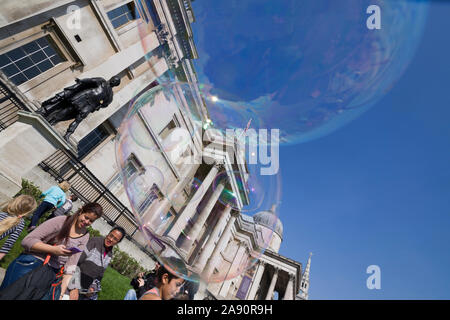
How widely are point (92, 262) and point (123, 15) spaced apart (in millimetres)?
16257

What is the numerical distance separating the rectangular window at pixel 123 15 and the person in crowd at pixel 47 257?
15.0 metres

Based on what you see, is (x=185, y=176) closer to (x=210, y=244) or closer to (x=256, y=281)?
(x=210, y=244)

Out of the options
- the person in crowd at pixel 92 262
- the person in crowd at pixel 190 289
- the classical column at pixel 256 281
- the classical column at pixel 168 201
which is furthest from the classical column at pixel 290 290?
the person in crowd at pixel 92 262

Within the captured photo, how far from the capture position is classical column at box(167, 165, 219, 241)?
14.5 metres

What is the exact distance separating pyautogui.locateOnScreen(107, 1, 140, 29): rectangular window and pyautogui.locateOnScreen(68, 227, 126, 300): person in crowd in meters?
15.0

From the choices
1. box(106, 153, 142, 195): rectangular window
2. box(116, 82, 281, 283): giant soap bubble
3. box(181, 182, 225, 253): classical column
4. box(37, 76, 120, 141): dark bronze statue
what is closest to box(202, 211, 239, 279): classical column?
box(116, 82, 281, 283): giant soap bubble

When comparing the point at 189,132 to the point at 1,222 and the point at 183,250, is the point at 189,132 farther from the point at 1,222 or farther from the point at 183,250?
the point at 1,222

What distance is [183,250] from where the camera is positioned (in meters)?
15.4

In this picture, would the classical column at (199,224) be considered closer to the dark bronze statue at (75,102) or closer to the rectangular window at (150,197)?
the rectangular window at (150,197)

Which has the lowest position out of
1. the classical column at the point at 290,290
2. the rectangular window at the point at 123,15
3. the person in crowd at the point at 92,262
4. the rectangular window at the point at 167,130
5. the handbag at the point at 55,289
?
the handbag at the point at 55,289

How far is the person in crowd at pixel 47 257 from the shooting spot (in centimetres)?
245

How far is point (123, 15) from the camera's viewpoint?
13.7m
